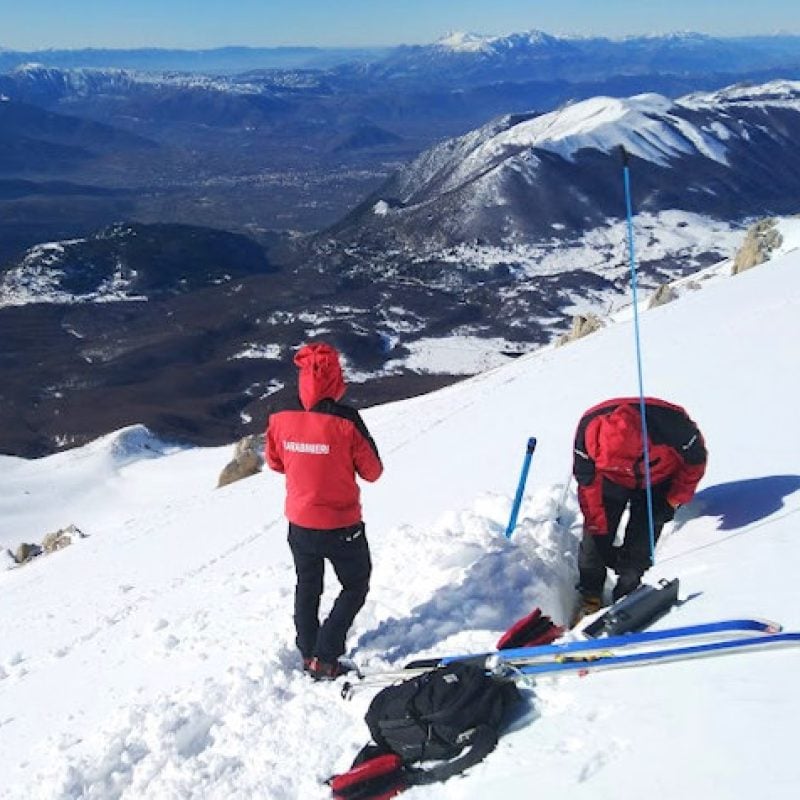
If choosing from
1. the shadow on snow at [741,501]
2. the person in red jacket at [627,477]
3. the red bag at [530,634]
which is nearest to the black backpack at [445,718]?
the red bag at [530,634]

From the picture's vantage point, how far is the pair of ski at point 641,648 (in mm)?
4883

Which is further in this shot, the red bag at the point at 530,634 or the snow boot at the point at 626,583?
the snow boot at the point at 626,583

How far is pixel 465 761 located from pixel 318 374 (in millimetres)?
2699

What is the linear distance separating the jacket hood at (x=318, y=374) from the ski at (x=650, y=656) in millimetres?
2246

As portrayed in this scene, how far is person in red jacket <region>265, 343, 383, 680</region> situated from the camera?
20.6 feet

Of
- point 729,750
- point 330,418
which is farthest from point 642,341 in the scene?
point 729,750

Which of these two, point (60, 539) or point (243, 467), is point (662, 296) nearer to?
point (243, 467)

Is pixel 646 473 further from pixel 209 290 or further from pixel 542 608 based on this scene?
pixel 209 290

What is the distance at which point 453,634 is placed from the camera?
6797 mm

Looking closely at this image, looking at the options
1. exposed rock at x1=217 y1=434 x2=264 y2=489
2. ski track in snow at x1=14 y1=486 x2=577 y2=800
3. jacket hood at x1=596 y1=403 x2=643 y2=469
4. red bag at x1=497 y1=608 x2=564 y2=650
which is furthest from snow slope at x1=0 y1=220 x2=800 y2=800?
exposed rock at x1=217 y1=434 x2=264 y2=489

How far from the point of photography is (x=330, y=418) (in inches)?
247

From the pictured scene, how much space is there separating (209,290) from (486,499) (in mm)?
176242

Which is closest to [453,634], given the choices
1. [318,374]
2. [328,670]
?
[328,670]

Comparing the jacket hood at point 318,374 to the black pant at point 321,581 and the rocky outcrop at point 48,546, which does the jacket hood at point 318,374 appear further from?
the rocky outcrop at point 48,546
